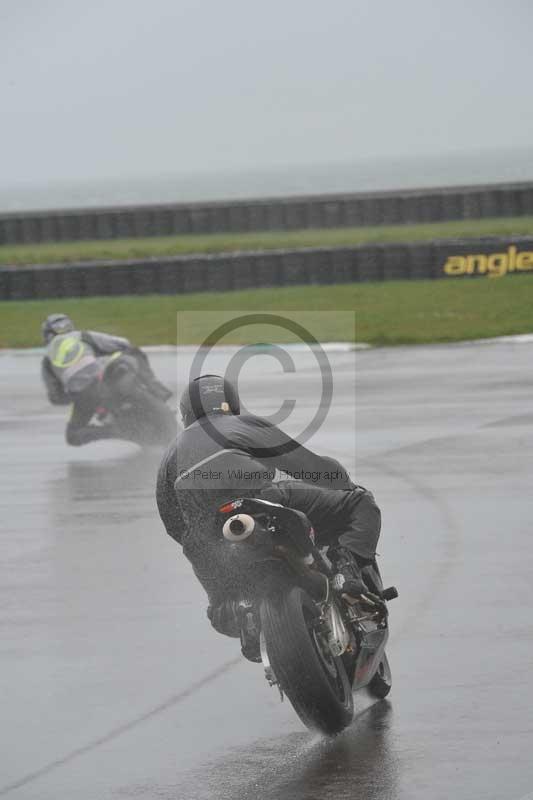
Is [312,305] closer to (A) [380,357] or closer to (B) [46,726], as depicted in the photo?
(A) [380,357]

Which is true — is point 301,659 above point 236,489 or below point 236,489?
below

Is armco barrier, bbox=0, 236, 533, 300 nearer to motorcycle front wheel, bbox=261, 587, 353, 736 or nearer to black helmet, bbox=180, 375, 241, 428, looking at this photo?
black helmet, bbox=180, 375, 241, 428

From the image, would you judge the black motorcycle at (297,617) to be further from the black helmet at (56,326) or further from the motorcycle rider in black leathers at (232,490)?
the black helmet at (56,326)

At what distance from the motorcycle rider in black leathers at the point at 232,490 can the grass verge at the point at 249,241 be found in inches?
775

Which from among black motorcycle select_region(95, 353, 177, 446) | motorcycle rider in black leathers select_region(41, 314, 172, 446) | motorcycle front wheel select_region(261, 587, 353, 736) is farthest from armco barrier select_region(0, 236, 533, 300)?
motorcycle front wheel select_region(261, 587, 353, 736)

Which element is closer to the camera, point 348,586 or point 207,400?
point 348,586

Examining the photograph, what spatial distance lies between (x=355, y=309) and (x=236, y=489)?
50.8ft

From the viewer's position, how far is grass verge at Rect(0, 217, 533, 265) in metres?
26.6

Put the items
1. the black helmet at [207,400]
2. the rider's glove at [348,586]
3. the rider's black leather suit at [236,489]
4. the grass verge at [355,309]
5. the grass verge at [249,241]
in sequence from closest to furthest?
the rider's black leather suit at [236,489] < the rider's glove at [348,586] < the black helmet at [207,400] < the grass verge at [355,309] < the grass verge at [249,241]

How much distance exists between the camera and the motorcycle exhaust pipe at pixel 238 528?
16.9ft

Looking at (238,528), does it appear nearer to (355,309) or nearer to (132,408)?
(132,408)

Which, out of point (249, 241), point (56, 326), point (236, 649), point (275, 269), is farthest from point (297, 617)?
point (249, 241)

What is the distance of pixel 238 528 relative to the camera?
Result: 16.9ft

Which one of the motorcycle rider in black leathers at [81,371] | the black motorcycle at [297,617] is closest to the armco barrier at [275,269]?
the motorcycle rider in black leathers at [81,371]
